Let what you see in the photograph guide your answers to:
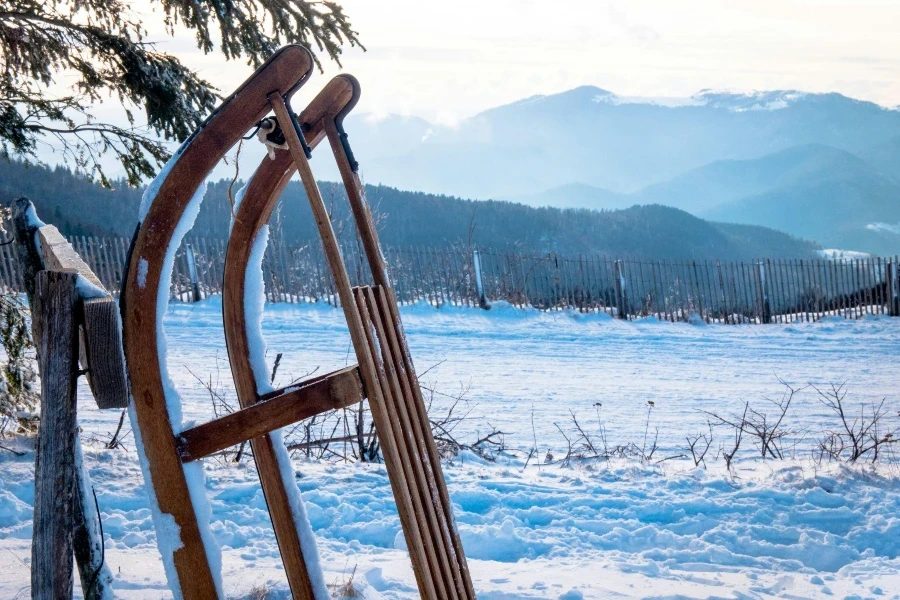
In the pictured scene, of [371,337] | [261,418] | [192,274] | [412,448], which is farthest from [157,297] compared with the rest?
[192,274]

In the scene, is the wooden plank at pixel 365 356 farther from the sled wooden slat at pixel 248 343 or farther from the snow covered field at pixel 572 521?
the snow covered field at pixel 572 521

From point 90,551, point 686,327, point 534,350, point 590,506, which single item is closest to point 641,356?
point 534,350

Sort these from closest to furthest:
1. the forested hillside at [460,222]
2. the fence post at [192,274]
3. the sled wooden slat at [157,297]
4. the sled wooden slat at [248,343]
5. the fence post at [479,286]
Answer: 1. the sled wooden slat at [157,297]
2. the sled wooden slat at [248,343]
3. the fence post at [192,274]
4. the fence post at [479,286]
5. the forested hillside at [460,222]

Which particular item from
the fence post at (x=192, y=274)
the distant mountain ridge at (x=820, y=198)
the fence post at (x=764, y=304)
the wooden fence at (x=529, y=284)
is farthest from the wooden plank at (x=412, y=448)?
the distant mountain ridge at (x=820, y=198)

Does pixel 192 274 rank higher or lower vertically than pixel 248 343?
higher

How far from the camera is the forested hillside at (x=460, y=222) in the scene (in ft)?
142

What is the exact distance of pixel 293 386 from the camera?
2408mm

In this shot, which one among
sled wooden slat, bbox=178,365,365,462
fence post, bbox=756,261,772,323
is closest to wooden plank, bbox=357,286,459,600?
sled wooden slat, bbox=178,365,365,462

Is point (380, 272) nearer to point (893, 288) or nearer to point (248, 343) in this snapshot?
point (248, 343)

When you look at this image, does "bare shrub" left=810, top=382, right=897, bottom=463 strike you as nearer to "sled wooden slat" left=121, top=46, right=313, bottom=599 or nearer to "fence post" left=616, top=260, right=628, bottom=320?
"sled wooden slat" left=121, top=46, right=313, bottom=599

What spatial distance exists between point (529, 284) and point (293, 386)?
56.5 ft

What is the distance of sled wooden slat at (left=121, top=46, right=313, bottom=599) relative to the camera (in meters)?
2.23

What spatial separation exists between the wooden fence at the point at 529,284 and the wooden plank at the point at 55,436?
46.3 ft

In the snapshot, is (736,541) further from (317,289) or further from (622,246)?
(622,246)
